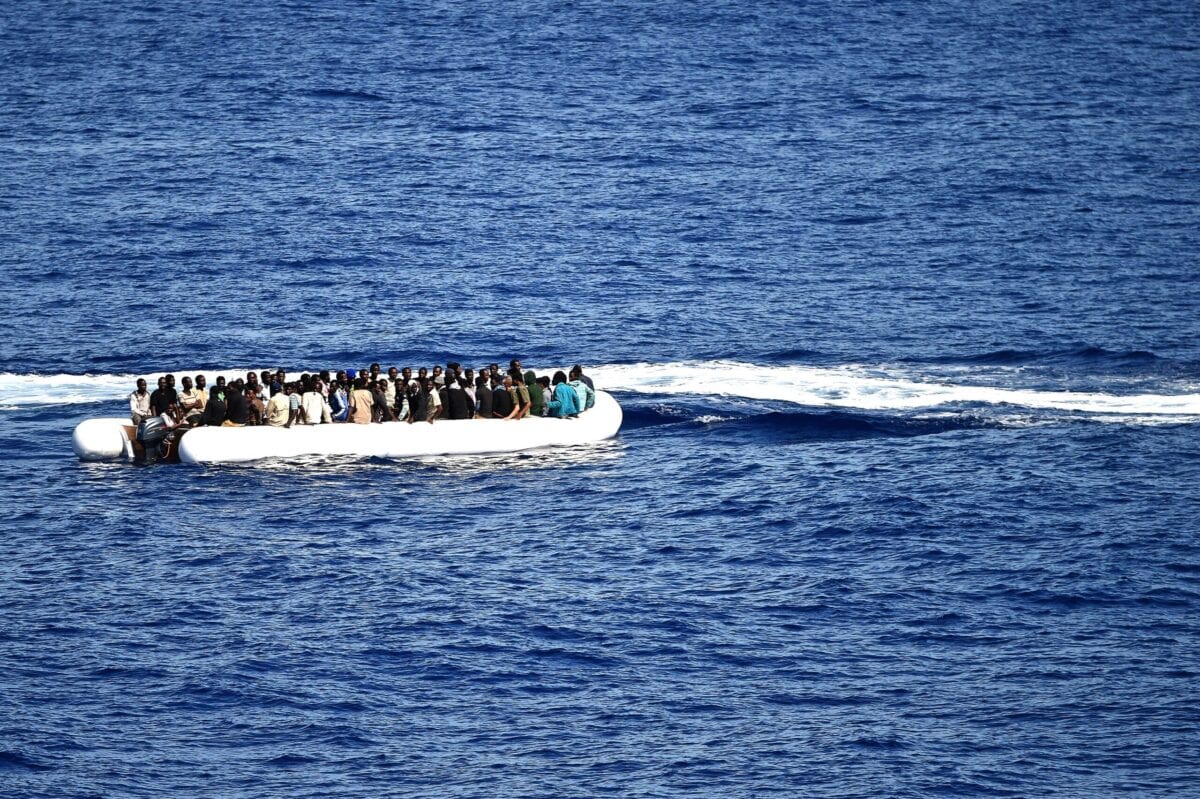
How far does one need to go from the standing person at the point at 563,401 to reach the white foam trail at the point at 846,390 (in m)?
5.45

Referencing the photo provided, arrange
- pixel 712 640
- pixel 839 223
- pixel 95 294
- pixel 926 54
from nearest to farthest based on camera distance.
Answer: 1. pixel 712 640
2. pixel 95 294
3. pixel 839 223
4. pixel 926 54

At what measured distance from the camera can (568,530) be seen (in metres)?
37.7

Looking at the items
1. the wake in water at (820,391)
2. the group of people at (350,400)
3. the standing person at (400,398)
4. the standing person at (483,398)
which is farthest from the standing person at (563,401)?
the wake in water at (820,391)

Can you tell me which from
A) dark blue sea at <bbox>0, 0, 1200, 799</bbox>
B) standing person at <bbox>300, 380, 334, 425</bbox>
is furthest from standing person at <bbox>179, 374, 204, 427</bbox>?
standing person at <bbox>300, 380, 334, 425</bbox>

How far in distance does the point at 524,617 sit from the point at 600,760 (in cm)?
586

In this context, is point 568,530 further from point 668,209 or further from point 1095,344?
point 668,209

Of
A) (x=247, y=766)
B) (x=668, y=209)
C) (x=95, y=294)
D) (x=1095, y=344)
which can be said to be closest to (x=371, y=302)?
(x=95, y=294)

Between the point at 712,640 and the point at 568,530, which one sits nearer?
the point at 712,640

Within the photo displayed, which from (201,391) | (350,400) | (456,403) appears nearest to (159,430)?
(201,391)

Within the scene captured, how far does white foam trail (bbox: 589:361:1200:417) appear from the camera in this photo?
45.9m

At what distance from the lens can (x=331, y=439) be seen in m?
41.5

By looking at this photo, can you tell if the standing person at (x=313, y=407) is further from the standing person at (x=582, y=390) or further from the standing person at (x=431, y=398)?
the standing person at (x=582, y=390)

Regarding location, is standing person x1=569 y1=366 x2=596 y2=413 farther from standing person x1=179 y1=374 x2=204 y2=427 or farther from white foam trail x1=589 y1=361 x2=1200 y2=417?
standing person x1=179 y1=374 x2=204 y2=427

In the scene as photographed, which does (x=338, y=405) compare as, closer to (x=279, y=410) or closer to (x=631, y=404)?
(x=279, y=410)
